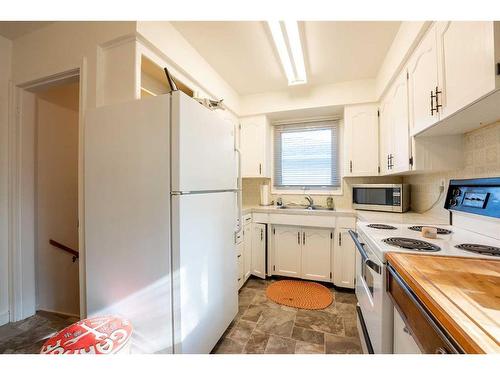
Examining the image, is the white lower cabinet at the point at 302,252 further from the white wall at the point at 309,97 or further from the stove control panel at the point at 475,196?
the white wall at the point at 309,97

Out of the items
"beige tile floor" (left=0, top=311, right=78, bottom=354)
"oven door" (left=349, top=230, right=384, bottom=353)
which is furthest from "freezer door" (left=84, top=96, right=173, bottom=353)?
"oven door" (left=349, top=230, right=384, bottom=353)

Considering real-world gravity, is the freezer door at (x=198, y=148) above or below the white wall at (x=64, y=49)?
below

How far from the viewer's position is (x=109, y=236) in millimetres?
1235

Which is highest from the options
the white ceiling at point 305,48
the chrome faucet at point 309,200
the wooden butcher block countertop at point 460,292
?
the white ceiling at point 305,48

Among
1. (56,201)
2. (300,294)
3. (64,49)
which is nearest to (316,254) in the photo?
(300,294)

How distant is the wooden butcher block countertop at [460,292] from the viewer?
16.7 inches

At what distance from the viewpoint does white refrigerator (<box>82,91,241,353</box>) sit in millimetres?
1091

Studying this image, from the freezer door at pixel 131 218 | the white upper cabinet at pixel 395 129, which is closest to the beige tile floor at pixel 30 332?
the freezer door at pixel 131 218

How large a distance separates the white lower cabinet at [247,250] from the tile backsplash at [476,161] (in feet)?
6.06

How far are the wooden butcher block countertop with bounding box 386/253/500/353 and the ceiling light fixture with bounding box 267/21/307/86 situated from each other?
1.65 m

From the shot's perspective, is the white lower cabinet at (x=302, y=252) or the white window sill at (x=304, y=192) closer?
the white lower cabinet at (x=302, y=252)

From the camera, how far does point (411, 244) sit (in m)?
1.06

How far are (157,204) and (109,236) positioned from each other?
416mm
